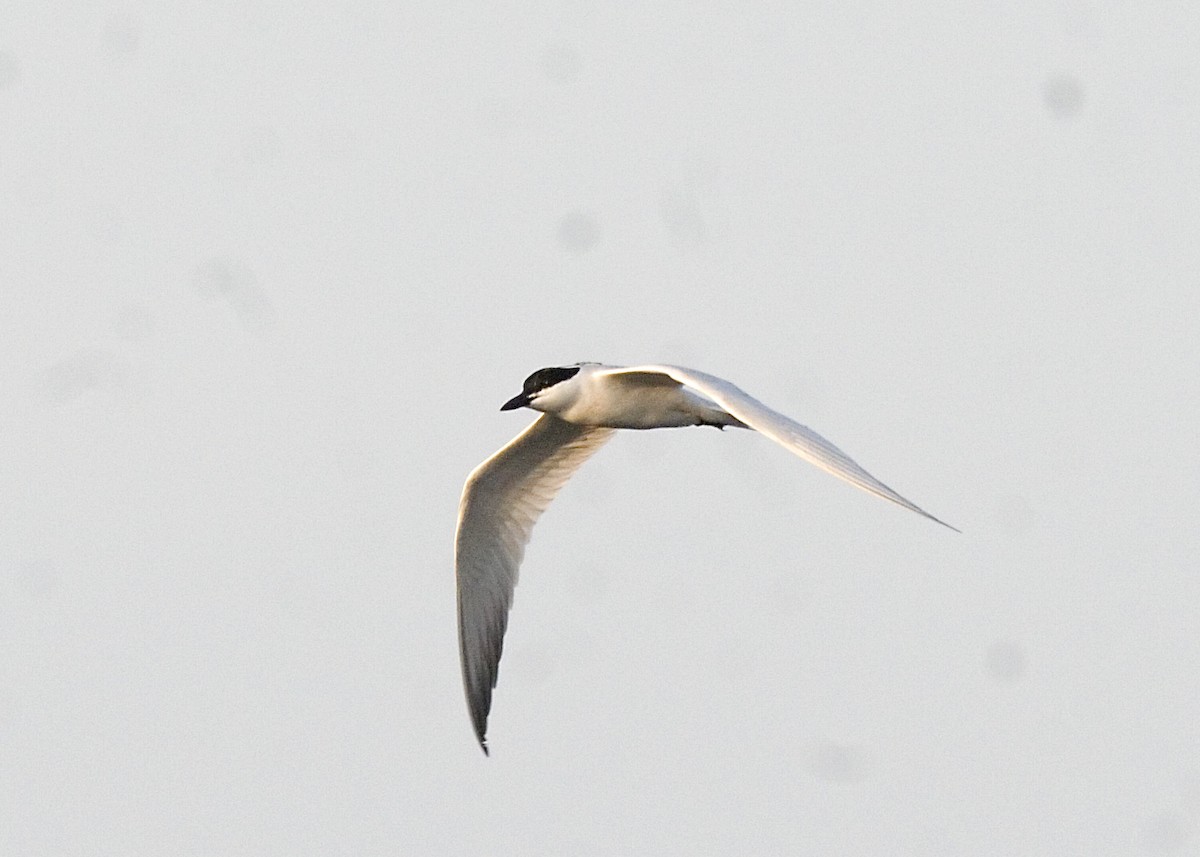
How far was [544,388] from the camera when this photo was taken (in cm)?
1811

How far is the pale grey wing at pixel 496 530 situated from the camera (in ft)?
65.0

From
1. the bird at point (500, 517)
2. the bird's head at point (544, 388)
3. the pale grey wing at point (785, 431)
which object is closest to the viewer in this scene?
the pale grey wing at point (785, 431)

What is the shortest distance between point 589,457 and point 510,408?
2093 mm

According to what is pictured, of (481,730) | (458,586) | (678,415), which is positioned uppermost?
(678,415)

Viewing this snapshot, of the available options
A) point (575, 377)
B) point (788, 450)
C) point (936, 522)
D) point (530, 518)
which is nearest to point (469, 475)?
point (530, 518)

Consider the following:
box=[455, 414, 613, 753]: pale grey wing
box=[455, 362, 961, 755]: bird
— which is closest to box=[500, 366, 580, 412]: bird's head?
box=[455, 362, 961, 755]: bird

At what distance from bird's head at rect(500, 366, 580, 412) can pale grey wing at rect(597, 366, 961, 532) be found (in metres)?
1.88

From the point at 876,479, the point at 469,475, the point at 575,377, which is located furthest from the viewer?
the point at 469,475

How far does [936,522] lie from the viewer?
11.7 meters

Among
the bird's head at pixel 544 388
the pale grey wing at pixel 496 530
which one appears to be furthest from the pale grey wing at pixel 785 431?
the pale grey wing at pixel 496 530

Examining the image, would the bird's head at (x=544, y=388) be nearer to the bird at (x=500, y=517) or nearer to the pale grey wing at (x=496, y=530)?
the bird at (x=500, y=517)

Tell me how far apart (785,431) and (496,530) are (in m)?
6.33

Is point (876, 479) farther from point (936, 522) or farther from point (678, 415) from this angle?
point (678, 415)

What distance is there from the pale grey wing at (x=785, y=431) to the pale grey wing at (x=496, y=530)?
3.76 m
